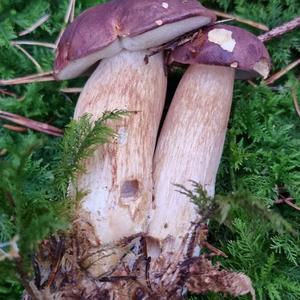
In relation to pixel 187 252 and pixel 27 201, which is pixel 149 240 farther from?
pixel 27 201

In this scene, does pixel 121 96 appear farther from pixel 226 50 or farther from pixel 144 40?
pixel 226 50

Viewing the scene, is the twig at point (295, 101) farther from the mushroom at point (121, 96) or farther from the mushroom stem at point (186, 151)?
the mushroom at point (121, 96)

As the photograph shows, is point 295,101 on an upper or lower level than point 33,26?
lower

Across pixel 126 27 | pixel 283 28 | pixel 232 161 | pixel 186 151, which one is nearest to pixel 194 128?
pixel 186 151

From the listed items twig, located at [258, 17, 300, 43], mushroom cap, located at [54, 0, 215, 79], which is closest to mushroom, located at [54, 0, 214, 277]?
mushroom cap, located at [54, 0, 215, 79]

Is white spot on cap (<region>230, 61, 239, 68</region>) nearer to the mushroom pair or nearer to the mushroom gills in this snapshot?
the mushroom pair

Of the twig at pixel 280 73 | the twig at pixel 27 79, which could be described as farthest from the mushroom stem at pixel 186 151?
the twig at pixel 27 79

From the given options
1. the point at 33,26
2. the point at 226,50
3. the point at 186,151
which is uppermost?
the point at 226,50
